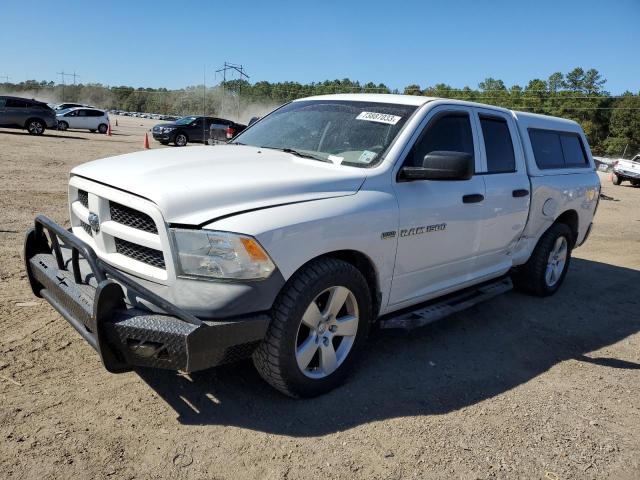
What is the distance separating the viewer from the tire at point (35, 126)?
929 inches

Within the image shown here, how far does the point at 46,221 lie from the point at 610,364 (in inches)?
174

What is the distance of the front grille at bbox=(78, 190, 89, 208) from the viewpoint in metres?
3.42

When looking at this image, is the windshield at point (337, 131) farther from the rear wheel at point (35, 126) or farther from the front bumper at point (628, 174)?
the front bumper at point (628, 174)

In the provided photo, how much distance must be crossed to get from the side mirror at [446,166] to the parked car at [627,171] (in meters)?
23.8

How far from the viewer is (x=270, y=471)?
8.79ft

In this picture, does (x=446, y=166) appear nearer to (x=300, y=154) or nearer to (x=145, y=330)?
(x=300, y=154)

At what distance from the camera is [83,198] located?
3.51 m

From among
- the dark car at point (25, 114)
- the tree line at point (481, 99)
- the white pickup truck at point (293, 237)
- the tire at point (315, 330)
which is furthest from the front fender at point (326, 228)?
the tree line at point (481, 99)

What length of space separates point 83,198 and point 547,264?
4693 millimetres

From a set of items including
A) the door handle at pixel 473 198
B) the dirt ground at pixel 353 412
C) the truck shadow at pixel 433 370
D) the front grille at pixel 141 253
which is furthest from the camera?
the door handle at pixel 473 198

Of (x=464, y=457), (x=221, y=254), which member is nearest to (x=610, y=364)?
(x=464, y=457)

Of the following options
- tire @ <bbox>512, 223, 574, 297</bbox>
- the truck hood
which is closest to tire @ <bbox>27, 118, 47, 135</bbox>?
the truck hood

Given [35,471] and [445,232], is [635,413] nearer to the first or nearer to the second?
[445,232]

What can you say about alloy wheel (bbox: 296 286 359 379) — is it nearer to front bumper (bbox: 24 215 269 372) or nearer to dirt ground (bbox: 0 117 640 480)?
dirt ground (bbox: 0 117 640 480)
